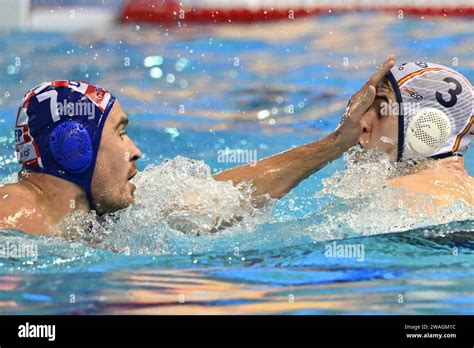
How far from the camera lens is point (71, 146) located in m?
3.65

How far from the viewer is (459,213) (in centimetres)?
395

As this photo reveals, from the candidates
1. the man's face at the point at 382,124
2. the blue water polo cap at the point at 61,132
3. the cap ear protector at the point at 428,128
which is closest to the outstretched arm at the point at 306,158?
the man's face at the point at 382,124

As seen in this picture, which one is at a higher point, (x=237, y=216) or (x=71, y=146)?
(x=71, y=146)

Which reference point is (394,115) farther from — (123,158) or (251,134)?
(251,134)

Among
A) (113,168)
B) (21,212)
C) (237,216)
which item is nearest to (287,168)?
(237,216)

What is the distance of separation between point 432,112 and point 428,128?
0.08m

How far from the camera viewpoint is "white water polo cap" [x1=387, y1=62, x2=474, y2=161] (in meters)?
4.04

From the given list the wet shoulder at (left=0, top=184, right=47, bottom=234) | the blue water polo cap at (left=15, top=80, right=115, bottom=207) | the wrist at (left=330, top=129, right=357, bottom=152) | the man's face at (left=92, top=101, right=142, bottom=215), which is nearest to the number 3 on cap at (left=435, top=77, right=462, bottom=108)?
the wrist at (left=330, top=129, right=357, bottom=152)

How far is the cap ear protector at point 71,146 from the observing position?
12.0 feet

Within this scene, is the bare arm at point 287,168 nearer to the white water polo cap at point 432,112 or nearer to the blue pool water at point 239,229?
the blue pool water at point 239,229

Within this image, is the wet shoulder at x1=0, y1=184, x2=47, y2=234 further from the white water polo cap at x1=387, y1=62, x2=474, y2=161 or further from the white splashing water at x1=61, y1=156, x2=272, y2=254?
the white water polo cap at x1=387, y1=62, x2=474, y2=161

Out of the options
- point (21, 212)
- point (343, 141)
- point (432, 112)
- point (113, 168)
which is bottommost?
point (21, 212)

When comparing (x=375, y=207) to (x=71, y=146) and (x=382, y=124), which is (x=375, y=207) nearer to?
(x=382, y=124)

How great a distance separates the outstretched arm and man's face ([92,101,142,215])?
0.84 meters
